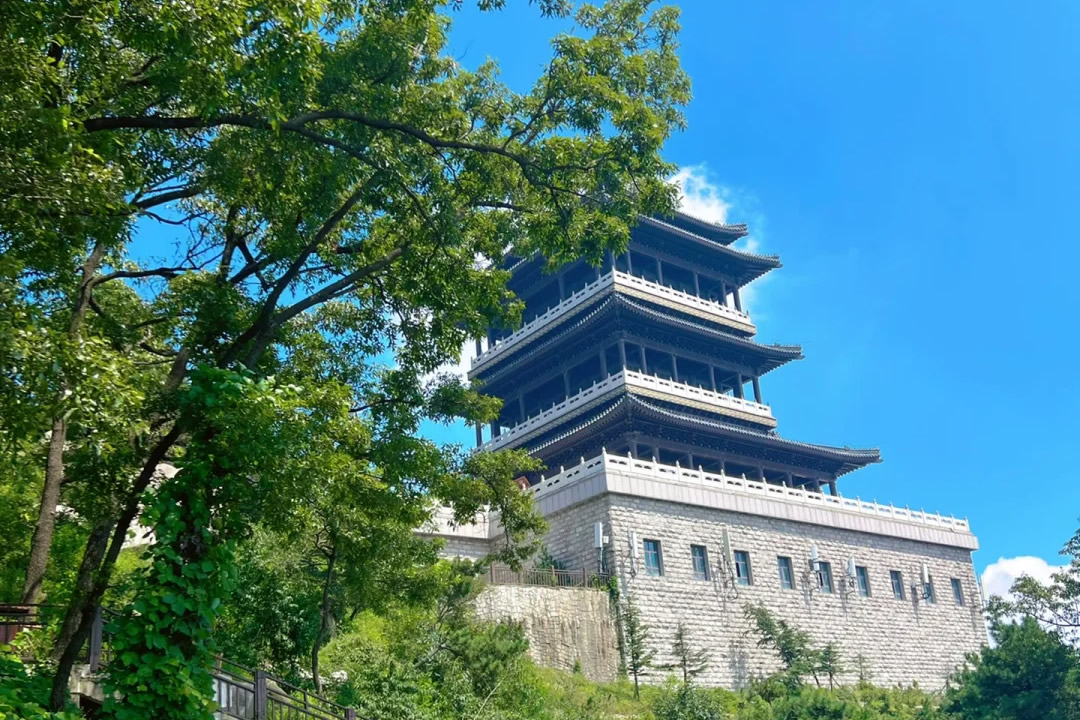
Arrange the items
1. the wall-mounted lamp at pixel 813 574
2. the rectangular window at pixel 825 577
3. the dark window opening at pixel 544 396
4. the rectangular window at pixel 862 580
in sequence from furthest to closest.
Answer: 1. the dark window opening at pixel 544 396
2. the rectangular window at pixel 862 580
3. the rectangular window at pixel 825 577
4. the wall-mounted lamp at pixel 813 574

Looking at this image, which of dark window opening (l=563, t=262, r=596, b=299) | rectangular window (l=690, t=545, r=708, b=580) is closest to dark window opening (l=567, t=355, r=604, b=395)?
dark window opening (l=563, t=262, r=596, b=299)

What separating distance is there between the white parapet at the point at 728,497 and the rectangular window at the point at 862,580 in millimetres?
1414

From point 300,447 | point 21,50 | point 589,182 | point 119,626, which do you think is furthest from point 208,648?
point 589,182

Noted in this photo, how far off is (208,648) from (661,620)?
19748mm

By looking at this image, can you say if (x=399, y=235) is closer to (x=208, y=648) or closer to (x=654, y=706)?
(x=208, y=648)

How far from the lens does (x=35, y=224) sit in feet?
26.8

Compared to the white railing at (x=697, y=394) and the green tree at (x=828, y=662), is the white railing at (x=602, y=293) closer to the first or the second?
the white railing at (x=697, y=394)

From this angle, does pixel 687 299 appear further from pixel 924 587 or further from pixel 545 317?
pixel 924 587

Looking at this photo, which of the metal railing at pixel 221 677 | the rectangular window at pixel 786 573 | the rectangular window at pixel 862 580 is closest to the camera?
the metal railing at pixel 221 677

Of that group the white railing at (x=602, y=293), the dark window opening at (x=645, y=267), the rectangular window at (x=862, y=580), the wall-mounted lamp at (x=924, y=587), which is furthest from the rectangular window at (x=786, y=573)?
the dark window opening at (x=645, y=267)

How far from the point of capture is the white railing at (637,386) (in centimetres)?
3641

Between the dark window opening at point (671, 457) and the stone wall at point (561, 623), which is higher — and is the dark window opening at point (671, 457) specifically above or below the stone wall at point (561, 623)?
above

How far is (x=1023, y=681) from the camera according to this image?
2297 centimetres

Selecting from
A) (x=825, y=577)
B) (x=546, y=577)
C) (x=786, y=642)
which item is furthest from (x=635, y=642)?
(x=825, y=577)
